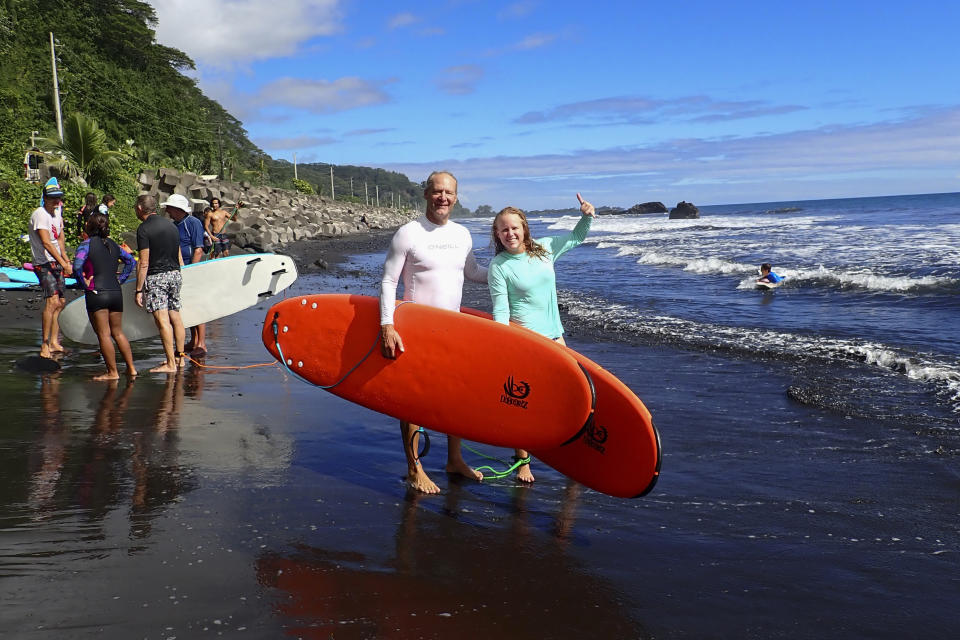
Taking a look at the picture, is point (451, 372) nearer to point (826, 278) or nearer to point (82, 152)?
point (826, 278)

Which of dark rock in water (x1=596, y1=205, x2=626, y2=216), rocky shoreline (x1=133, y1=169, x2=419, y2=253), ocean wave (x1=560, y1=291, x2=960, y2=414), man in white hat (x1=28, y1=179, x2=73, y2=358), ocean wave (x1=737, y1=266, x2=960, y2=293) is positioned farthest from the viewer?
dark rock in water (x1=596, y1=205, x2=626, y2=216)

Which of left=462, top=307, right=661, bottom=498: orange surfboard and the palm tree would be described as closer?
left=462, top=307, right=661, bottom=498: orange surfboard

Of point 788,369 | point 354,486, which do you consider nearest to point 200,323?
point 354,486

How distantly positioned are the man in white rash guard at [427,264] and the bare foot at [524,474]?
565mm

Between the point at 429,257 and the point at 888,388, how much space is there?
5264 mm

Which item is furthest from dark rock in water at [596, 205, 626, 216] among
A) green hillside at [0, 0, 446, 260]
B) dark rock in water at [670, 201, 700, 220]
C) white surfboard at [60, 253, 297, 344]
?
white surfboard at [60, 253, 297, 344]

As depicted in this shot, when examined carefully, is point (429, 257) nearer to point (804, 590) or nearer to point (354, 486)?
point (354, 486)

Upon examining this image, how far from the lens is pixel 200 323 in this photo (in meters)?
7.99

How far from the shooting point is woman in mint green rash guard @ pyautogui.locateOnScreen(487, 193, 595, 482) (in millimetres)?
4039

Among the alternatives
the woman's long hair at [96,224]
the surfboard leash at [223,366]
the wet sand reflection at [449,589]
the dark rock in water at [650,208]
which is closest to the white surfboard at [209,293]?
the surfboard leash at [223,366]

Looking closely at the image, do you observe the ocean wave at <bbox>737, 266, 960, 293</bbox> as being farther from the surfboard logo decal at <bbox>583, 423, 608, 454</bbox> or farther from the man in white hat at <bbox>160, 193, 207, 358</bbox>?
the surfboard logo decal at <bbox>583, 423, 608, 454</bbox>

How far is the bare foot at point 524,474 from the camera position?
170 inches

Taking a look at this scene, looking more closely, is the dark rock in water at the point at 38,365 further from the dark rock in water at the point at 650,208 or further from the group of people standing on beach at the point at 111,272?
the dark rock in water at the point at 650,208

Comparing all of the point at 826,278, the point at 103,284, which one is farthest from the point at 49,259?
the point at 826,278
